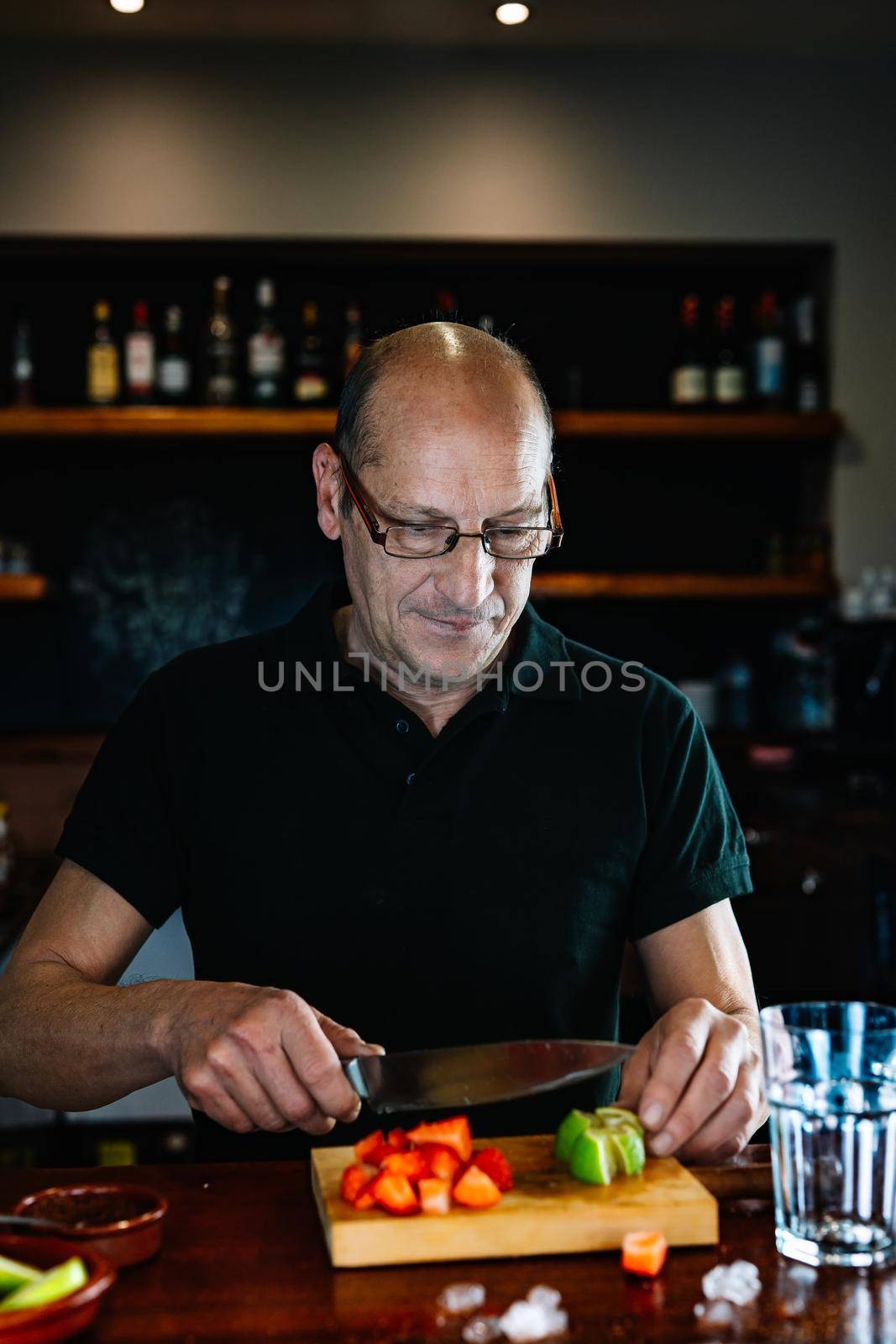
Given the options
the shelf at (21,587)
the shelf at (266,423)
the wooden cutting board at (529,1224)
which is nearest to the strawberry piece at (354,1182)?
the wooden cutting board at (529,1224)

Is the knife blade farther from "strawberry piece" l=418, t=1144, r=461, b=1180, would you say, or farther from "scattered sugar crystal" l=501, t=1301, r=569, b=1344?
"scattered sugar crystal" l=501, t=1301, r=569, b=1344

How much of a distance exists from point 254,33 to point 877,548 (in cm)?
228

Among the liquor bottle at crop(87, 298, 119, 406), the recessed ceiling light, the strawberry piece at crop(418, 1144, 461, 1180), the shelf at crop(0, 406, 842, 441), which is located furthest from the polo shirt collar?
the recessed ceiling light

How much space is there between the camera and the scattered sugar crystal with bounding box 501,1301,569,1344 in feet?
2.97

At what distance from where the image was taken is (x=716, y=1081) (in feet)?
3.92

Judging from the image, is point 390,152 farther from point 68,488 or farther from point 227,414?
point 68,488

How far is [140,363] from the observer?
13.0 feet

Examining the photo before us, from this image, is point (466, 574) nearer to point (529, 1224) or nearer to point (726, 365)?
point (529, 1224)

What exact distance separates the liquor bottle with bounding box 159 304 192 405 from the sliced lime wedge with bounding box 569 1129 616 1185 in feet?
10.5

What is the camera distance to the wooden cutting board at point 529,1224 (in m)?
1.01

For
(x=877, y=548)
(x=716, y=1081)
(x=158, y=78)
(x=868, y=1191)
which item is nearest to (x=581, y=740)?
(x=716, y=1081)

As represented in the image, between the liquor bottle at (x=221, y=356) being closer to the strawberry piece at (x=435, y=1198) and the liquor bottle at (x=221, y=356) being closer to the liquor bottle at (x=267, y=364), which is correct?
the liquor bottle at (x=267, y=364)

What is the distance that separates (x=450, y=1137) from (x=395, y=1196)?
0.28ft

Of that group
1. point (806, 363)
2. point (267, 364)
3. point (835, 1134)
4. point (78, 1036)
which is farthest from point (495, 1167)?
point (806, 363)
